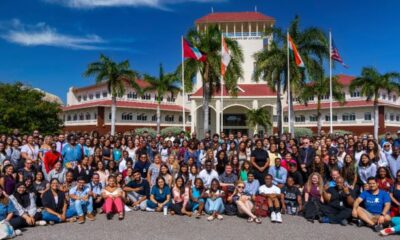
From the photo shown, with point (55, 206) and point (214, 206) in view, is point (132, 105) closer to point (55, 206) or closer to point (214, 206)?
point (55, 206)

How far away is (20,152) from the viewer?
10.6 metres

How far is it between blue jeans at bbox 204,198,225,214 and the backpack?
97 centimetres

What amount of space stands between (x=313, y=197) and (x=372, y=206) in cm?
147

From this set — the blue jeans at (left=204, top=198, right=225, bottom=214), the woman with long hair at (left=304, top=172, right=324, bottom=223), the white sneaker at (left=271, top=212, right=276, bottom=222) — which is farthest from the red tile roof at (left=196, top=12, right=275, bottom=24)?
the white sneaker at (left=271, top=212, right=276, bottom=222)

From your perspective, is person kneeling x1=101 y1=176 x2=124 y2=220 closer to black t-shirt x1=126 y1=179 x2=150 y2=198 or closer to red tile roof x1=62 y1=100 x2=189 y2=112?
black t-shirt x1=126 y1=179 x2=150 y2=198

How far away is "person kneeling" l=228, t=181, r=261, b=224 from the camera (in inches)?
343

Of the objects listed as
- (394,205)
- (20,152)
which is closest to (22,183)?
(20,152)

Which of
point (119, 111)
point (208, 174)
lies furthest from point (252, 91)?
point (208, 174)

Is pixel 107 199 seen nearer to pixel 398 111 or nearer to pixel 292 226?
pixel 292 226

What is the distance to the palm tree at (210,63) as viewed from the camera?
24.1 metres

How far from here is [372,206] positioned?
8.02m

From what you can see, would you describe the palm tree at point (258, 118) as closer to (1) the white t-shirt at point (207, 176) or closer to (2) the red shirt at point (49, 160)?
(1) the white t-shirt at point (207, 176)

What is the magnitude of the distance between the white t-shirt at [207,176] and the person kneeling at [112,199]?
246cm

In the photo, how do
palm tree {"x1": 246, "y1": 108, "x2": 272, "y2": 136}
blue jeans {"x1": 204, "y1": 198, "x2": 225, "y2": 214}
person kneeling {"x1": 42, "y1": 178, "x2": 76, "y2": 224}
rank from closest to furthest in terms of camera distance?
person kneeling {"x1": 42, "y1": 178, "x2": 76, "y2": 224}, blue jeans {"x1": 204, "y1": 198, "x2": 225, "y2": 214}, palm tree {"x1": 246, "y1": 108, "x2": 272, "y2": 136}
